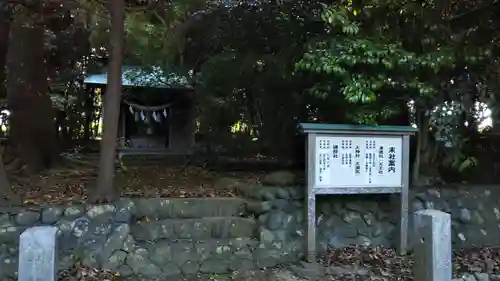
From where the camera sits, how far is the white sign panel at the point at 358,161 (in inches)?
227

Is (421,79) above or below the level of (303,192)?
above

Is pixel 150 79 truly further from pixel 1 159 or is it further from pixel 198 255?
pixel 198 255

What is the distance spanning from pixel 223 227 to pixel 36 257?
9.33 feet

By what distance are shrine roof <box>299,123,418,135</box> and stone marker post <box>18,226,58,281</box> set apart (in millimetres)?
3259

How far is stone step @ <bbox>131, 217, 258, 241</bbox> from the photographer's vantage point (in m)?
5.59

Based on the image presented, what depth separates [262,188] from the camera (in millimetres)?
6242

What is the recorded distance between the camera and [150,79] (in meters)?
11.9

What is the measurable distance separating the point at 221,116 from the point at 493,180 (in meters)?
5.02

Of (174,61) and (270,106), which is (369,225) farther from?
(174,61)

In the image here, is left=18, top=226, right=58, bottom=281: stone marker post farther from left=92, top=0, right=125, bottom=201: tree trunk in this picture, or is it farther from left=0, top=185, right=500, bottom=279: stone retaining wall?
left=92, top=0, right=125, bottom=201: tree trunk

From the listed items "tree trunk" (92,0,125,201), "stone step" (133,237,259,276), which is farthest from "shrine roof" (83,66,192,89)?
"stone step" (133,237,259,276)

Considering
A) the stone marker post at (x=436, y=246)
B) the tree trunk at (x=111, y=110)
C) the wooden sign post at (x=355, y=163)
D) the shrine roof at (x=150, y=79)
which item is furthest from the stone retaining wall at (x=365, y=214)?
the shrine roof at (x=150, y=79)

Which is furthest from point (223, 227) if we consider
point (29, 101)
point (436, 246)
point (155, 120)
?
point (155, 120)

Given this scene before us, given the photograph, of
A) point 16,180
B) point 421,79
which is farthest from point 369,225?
point 16,180
